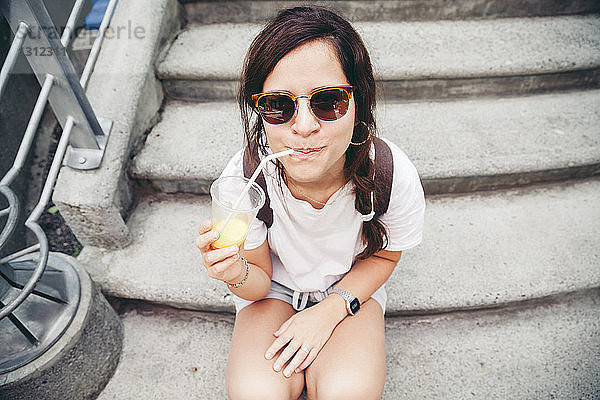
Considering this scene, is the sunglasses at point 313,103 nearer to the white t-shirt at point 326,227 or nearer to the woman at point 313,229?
the woman at point 313,229

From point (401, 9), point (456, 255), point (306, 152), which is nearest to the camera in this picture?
point (306, 152)

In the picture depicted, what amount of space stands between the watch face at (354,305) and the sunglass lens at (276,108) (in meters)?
0.77

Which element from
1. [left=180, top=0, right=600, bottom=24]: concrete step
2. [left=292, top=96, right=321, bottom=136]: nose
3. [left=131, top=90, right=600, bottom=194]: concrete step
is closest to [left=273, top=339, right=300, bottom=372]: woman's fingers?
[left=292, top=96, right=321, bottom=136]: nose

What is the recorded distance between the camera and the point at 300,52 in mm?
1166

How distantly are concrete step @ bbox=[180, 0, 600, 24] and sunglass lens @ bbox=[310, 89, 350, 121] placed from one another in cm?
171

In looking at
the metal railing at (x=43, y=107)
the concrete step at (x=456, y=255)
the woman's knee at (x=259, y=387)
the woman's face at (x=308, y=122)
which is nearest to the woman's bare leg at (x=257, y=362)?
the woman's knee at (x=259, y=387)

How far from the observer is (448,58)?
95.8 inches

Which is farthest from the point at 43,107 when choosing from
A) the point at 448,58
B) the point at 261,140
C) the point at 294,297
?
the point at 448,58

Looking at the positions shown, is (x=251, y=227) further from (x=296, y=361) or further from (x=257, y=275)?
(x=296, y=361)

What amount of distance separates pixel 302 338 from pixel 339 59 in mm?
984

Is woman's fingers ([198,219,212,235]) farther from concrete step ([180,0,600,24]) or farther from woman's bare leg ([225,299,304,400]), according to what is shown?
concrete step ([180,0,600,24])

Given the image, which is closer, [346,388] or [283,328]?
[346,388]

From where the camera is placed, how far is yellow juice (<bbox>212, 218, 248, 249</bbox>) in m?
1.18

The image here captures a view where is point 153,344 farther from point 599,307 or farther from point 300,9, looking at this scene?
point 599,307
